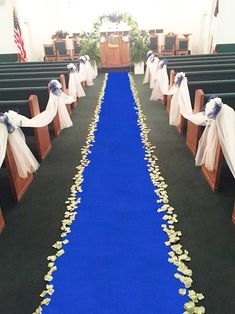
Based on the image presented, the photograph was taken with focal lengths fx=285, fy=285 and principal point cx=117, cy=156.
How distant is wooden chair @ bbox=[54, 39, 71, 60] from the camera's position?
1100 cm

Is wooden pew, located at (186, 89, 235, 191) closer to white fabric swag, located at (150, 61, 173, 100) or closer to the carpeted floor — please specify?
the carpeted floor

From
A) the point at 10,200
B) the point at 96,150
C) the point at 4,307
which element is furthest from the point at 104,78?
the point at 4,307

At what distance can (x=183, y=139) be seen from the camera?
13.3ft

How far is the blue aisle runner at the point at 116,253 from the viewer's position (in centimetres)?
176

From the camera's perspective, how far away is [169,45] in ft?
36.2

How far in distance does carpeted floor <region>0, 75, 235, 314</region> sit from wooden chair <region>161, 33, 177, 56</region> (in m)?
8.08

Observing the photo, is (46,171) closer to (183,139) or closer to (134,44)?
(183,139)

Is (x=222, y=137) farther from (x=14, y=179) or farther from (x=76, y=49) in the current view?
(x=76, y=49)

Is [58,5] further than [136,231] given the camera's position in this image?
Yes

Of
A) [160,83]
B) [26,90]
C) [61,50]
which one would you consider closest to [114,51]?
[61,50]

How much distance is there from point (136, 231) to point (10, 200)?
1317 millimetres

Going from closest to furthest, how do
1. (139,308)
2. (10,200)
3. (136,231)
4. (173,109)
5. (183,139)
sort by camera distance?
1. (139,308)
2. (136,231)
3. (10,200)
4. (183,139)
5. (173,109)

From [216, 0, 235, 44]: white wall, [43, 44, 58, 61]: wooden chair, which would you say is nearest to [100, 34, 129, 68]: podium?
[43, 44, 58, 61]: wooden chair

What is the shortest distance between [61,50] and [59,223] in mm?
9980
